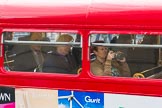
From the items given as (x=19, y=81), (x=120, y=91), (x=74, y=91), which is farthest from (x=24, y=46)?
(x=120, y=91)

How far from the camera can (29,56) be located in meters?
6.38

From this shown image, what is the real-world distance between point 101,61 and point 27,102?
3.63 feet

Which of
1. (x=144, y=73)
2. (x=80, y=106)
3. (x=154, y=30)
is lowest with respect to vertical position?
(x=80, y=106)

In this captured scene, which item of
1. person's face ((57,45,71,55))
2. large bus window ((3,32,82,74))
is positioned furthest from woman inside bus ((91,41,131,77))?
person's face ((57,45,71,55))

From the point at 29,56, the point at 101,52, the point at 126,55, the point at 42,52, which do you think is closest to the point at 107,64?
the point at 101,52

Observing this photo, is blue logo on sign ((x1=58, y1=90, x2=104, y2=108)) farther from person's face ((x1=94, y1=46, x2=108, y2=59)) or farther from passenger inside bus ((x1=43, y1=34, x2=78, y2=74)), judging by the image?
person's face ((x1=94, y1=46, x2=108, y2=59))

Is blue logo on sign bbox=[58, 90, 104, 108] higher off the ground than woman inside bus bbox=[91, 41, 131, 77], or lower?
lower

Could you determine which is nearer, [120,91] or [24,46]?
[120,91]

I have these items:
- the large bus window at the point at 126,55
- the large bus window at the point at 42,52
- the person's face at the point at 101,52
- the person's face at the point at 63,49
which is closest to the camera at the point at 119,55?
the large bus window at the point at 126,55

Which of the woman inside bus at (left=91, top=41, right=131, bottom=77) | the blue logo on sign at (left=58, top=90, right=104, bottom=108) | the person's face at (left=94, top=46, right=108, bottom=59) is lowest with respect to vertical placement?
the blue logo on sign at (left=58, top=90, right=104, bottom=108)

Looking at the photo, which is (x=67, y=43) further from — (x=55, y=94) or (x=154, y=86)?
(x=154, y=86)

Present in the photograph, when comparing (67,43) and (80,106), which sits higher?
(67,43)

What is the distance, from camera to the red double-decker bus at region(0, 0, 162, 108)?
5.67 m

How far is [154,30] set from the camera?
5598 millimetres
